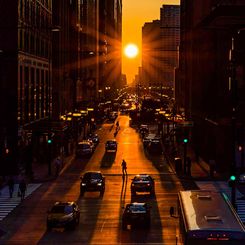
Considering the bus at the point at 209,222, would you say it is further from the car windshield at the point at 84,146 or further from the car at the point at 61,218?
the car windshield at the point at 84,146

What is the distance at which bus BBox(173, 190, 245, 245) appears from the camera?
20953 mm

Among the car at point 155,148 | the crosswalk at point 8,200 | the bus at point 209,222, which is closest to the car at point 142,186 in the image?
the crosswalk at point 8,200

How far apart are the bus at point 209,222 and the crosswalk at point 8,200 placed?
668 inches

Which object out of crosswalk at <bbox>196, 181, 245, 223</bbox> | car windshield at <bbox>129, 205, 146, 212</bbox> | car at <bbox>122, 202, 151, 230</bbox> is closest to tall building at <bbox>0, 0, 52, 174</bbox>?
crosswalk at <bbox>196, 181, 245, 223</bbox>

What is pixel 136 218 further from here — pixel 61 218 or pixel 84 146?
pixel 84 146

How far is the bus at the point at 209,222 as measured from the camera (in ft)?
68.7

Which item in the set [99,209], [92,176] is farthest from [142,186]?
[99,209]

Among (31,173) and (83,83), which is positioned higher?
(83,83)

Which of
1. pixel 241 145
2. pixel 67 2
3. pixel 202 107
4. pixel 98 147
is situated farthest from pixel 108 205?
pixel 67 2

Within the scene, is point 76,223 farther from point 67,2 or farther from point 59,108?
point 67,2

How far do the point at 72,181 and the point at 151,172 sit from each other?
373 inches

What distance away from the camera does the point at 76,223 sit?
36.5m

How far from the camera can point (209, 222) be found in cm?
2220

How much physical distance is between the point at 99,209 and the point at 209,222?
20968mm
